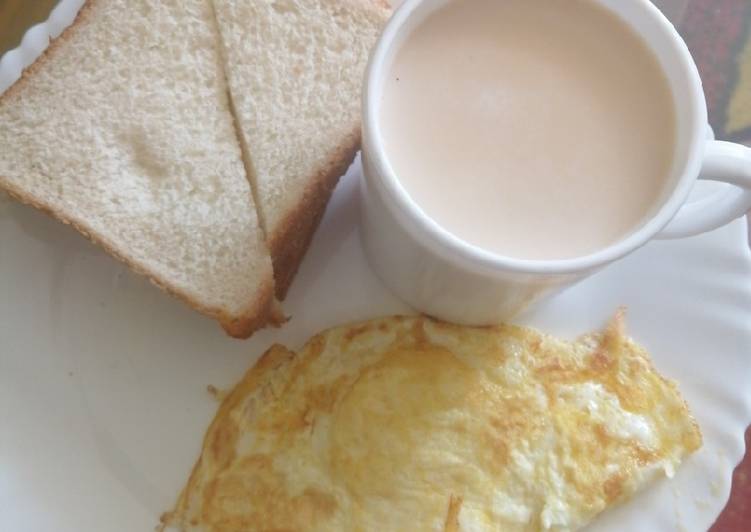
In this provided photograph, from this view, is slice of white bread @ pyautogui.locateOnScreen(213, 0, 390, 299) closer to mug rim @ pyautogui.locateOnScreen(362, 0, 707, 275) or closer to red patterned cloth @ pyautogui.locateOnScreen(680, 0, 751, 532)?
mug rim @ pyautogui.locateOnScreen(362, 0, 707, 275)

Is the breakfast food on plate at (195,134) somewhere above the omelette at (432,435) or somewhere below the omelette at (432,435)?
above

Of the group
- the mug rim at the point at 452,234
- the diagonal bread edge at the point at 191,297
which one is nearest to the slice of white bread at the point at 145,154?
the diagonal bread edge at the point at 191,297

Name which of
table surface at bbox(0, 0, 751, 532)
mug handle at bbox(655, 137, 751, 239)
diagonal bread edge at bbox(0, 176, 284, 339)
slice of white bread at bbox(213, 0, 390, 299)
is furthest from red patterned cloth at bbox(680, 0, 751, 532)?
diagonal bread edge at bbox(0, 176, 284, 339)

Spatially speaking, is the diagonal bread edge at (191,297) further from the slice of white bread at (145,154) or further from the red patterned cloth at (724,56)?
the red patterned cloth at (724,56)

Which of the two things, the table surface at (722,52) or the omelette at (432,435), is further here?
the table surface at (722,52)

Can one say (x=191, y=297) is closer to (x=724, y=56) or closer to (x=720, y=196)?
(x=720, y=196)

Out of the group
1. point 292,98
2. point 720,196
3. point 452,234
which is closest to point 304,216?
point 292,98
